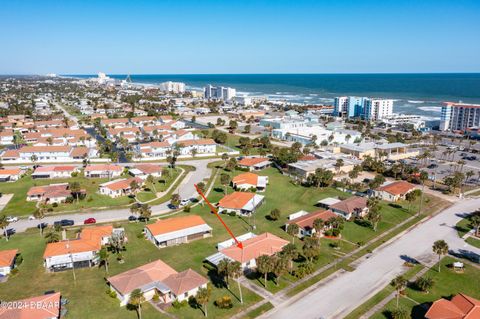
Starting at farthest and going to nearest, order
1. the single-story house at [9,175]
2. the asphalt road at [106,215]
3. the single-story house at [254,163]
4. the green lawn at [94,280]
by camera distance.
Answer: the single-story house at [254,163] → the single-story house at [9,175] → the asphalt road at [106,215] → the green lawn at [94,280]

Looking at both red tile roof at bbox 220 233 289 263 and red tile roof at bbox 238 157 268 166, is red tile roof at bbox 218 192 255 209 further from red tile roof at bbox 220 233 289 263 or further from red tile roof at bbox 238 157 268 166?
red tile roof at bbox 238 157 268 166

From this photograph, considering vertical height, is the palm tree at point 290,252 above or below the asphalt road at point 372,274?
above

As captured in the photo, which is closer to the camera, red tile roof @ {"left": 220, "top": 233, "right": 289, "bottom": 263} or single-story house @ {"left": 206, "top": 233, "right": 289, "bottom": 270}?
single-story house @ {"left": 206, "top": 233, "right": 289, "bottom": 270}

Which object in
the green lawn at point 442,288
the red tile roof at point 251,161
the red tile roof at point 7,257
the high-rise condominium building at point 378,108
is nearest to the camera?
the green lawn at point 442,288

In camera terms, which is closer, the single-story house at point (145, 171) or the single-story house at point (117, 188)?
the single-story house at point (117, 188)

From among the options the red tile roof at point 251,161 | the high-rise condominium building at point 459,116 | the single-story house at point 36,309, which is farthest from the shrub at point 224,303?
the high-rise condominium building at point 459,116

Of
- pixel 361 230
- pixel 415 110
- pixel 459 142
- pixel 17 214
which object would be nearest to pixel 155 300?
pixel 361 230

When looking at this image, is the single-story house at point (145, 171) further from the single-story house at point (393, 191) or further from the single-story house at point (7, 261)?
the single-story house at point (393, 191)

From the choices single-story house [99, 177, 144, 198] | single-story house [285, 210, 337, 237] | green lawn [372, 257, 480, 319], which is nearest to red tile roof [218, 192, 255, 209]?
single-story house [285, 210, 337, 237]
